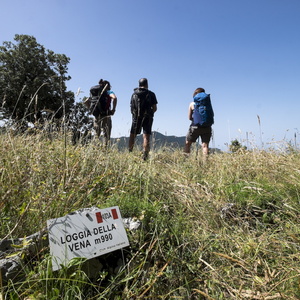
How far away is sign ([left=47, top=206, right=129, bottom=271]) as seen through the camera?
119 centimetres

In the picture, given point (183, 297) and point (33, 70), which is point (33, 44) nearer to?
point (33, 70)

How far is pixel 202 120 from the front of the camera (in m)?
5.16

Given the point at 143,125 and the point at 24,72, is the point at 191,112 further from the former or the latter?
the point at 24,72

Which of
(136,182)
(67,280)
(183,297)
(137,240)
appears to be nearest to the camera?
(67,280)

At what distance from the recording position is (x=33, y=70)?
84.1 ft

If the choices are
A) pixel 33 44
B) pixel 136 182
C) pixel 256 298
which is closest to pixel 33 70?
pixel 33 44

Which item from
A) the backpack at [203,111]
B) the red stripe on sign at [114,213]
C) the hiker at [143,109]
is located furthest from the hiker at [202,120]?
the red stripe on sign at [114,213]

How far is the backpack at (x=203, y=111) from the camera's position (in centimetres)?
516

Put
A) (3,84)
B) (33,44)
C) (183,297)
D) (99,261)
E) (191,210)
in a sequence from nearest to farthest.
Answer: (183,297) < (99,261) < (191,210) < (3,84) < (33,44)

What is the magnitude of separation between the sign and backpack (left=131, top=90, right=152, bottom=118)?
3967 millimetres

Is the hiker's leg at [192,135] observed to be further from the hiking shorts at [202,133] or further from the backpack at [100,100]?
the backpack at [100,100]

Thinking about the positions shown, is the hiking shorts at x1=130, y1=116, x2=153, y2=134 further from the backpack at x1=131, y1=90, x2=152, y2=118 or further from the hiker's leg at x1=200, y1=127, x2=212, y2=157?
the hiker's leg at x1=200, y1=127, x2=212, y2=157

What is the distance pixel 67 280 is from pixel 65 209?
56 cm

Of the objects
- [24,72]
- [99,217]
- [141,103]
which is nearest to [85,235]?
[99,217]
